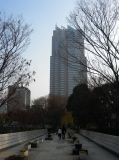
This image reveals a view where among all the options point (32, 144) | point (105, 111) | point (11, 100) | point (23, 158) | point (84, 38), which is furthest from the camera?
point (105, 111)

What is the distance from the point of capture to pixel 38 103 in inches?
2071

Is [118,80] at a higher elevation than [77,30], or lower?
lower

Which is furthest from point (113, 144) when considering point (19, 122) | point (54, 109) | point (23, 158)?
point (54, 109)

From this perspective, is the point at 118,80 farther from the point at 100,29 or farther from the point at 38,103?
the point at 38,103

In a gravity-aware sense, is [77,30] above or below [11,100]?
above

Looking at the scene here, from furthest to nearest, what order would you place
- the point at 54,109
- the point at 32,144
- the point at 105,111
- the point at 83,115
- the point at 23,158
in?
the point at 54,109, the point at 83,115, the point at 105,111, the point at 32,144, the point at 23,158

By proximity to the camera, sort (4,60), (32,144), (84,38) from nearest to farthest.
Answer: (4,60) < (84,38) < (32,144)

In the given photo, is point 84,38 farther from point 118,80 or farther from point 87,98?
point 87,98

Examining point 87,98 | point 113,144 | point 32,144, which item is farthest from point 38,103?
point 113,144

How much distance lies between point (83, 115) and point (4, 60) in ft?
87.7

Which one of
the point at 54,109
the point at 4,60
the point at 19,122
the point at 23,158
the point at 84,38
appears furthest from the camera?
the point at 54,109

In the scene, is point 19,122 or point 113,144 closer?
point 113,144

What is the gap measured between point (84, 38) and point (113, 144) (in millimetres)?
6399

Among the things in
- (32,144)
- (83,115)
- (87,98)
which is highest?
(87,98)
